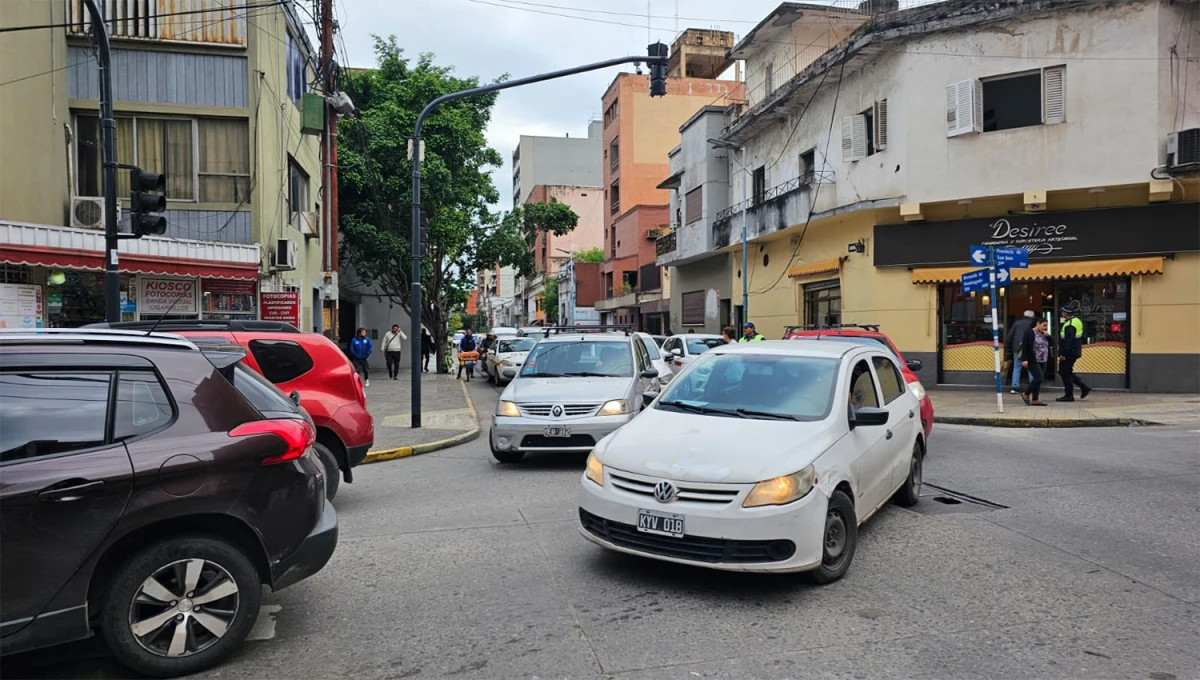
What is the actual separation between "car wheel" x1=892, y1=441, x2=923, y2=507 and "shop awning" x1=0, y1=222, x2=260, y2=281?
41.7ft

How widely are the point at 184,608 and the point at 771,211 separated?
23.1 meters

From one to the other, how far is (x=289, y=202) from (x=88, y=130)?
4.43m

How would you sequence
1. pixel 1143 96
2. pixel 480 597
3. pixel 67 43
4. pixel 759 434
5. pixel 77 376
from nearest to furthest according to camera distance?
1. pixel 77 376
2. pixel 480 597
3. pixel 759 434
4. pixel 67 43
5. pixel 1143 96

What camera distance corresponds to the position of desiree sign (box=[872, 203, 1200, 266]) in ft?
55.9

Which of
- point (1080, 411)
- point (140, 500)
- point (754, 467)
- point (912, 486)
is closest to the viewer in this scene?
point (140, 500)

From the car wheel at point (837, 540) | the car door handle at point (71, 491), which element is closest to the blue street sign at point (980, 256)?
the car wheel at point (837, 540)

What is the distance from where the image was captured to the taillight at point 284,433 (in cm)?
405

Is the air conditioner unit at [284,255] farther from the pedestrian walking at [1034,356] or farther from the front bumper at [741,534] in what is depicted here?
the pedestrian walking at [1034,356]

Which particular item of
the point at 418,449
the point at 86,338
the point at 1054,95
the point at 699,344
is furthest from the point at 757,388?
the point at 1054,95

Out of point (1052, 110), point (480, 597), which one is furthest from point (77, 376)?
point (1052, 110)

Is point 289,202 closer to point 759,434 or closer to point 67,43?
Result: point 67,43

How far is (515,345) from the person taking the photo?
983 inches

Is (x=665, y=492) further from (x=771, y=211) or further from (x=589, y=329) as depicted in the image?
(x=771, y=211)

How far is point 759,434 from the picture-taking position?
526cm
